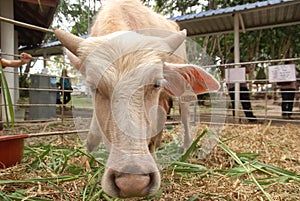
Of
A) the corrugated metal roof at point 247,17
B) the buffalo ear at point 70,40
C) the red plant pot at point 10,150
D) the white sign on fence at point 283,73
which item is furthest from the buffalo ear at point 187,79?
the corrugated metal roof at point 247,17

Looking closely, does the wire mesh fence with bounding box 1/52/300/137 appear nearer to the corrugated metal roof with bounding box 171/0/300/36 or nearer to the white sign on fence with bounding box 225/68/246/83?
the white sign on fence with bounding box 225/68/246/83

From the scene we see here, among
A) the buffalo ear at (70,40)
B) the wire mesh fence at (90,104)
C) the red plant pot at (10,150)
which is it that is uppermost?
the buffalo ear at (70,40)

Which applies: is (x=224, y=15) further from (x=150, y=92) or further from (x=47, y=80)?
(x=150, y=92)

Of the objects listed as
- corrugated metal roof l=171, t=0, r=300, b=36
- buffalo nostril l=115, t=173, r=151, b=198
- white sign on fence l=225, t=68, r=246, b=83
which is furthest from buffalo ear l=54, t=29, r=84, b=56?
corrugated metal roof l=171, t=0, r=300, b=36

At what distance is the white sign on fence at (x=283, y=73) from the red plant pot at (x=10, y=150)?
16.8ft

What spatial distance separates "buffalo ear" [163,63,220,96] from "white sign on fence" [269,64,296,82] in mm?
3994

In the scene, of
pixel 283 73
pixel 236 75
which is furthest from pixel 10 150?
pixel 283 73

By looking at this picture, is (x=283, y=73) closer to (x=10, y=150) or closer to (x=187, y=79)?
(x=187, y=79)

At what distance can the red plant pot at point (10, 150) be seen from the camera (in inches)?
89.4

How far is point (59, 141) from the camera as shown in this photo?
12.6 feet

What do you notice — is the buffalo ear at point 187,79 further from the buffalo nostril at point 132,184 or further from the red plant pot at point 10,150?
the red plant pot at point 10,150

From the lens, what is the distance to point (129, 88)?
63.4 inches

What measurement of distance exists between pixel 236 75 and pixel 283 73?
3.26ft

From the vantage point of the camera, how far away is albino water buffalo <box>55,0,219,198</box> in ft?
4.51
